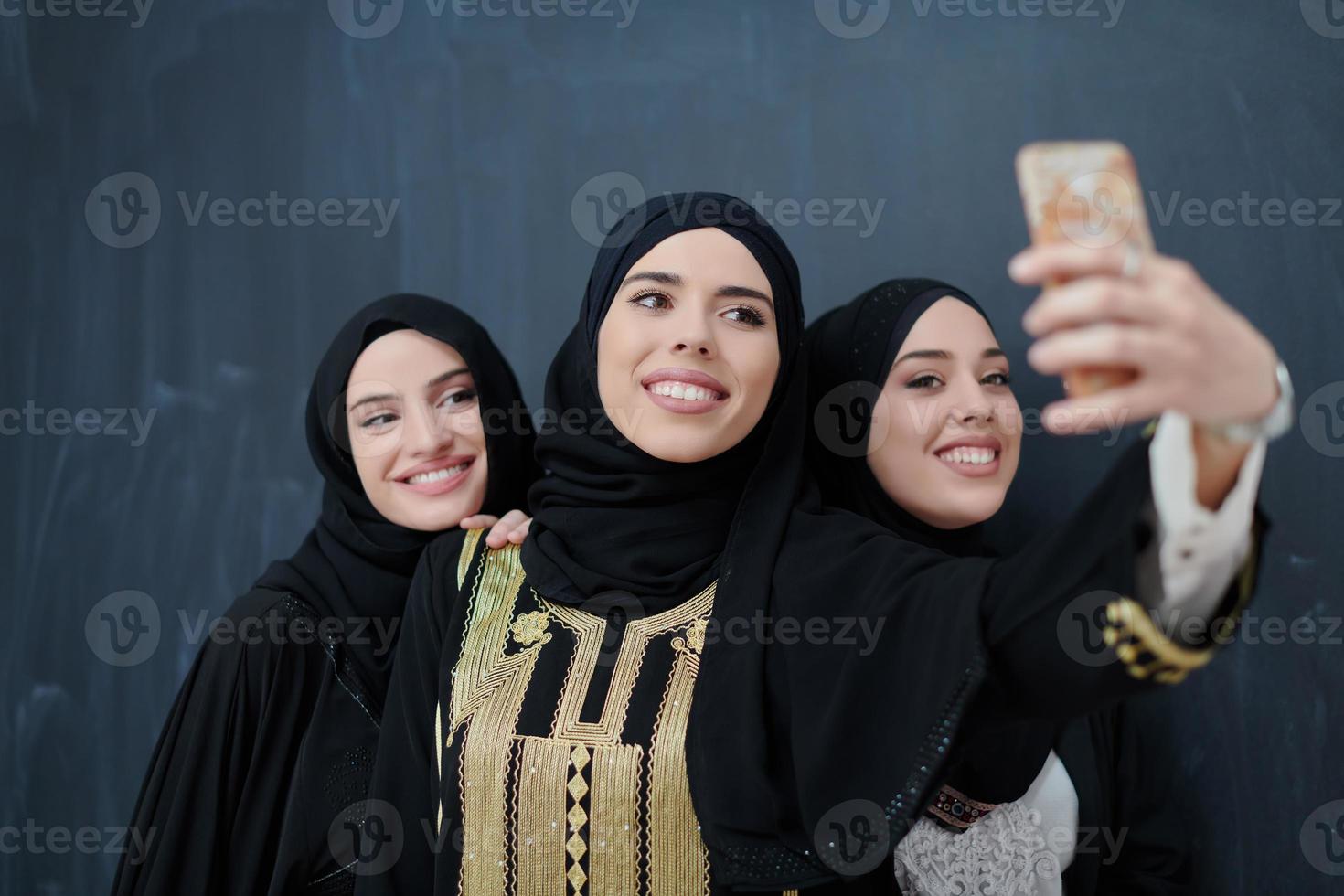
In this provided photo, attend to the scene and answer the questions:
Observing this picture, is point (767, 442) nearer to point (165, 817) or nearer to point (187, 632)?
point (165, 817)

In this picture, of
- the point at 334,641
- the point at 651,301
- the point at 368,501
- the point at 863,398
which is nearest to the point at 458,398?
the point at 368,501

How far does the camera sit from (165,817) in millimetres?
2014

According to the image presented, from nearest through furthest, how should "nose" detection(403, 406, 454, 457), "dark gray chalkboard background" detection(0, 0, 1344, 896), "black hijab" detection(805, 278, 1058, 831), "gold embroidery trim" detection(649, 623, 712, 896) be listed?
1. "gold embroidery trim" detection(649, 623, 712, 896)
2. "black hijab" detection(805, 278, 1058, 831)
3. "nose" detection(403, 406, 454, 457)
4. "dark gray chalkboard background" detection(0, 0, 1344, 896)

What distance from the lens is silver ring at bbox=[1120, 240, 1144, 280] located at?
0.93m

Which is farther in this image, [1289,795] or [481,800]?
[1289,795]

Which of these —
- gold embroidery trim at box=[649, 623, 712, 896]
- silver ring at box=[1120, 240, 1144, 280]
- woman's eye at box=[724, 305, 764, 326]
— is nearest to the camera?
silver ring at box=[1120, 240, 1144, 280]

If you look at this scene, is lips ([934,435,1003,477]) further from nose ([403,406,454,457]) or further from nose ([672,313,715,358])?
nose ([403,406,454,457])

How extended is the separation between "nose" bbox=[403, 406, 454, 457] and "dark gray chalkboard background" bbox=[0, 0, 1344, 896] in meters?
0.72

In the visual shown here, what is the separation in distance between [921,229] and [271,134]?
1548 mm

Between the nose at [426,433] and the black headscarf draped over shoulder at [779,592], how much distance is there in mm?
244

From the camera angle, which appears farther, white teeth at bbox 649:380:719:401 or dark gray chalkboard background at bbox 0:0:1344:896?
dark gray chalkboard background at bbox 0:0:1344:896

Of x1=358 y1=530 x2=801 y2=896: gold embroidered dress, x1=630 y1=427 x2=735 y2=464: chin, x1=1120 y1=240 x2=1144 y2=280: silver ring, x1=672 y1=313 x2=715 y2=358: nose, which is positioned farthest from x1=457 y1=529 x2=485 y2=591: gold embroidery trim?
x1=1120 y1=240 x2=1144 y2=280: silver ring

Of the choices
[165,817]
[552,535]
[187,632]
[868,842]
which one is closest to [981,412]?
[552,535]

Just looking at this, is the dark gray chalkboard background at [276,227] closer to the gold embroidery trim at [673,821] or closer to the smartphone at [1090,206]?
the gold embroidery trim at [673,821]
